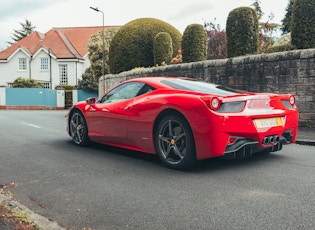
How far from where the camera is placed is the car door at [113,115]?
18.6 ft

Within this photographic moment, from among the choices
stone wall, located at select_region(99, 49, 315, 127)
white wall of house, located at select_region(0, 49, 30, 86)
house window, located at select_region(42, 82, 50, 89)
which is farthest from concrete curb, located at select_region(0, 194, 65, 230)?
white wall of house, located at select_region(0, 49, 30, 86)

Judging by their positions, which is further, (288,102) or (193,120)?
(288,102)

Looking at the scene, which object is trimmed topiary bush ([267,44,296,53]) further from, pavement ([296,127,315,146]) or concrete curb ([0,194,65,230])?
concrete curb ([0,194,65,230])

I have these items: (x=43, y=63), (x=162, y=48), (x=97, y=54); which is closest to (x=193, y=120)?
(x=162, y=48)

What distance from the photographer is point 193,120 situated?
14.9ft

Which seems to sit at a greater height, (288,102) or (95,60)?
(95,60)

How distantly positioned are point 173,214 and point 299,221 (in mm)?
1075

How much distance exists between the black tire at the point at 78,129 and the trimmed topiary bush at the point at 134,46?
38.6 ft

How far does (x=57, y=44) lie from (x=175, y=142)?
43326 mm

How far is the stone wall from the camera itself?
29.6 ft

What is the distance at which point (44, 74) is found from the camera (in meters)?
43.6

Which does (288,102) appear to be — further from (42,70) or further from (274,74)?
(42,70)

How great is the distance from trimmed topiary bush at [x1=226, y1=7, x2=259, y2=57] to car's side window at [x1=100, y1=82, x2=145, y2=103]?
266 inches

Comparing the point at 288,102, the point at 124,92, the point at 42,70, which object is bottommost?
the point at 288,102
